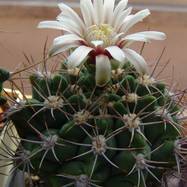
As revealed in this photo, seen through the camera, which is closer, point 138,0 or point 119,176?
point 119,176

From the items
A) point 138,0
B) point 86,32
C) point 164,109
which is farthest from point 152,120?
point 138,0

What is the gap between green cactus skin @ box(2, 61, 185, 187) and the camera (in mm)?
608

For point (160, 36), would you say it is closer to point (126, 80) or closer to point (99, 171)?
point (126, 80)

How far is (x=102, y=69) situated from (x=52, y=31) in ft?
2.42

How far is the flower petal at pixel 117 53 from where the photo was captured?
59 centimetres

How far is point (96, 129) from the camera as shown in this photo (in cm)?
61

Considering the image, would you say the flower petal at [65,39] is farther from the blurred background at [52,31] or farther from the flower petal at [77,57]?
the blurred background at [52,31]

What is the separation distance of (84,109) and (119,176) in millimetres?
93

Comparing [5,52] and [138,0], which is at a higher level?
[138,0]

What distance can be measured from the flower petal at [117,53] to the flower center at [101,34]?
0.10 ft

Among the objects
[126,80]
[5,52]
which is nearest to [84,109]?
[126,80]

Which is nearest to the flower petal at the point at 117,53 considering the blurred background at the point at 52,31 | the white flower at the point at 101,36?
the white flower at the point at 101,36

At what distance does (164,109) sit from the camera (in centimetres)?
64

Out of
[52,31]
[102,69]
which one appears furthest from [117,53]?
[52,31]
